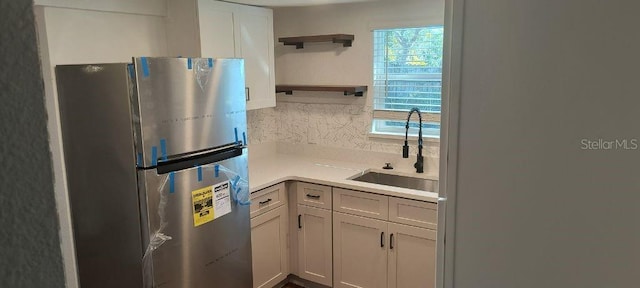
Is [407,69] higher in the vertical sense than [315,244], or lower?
higher

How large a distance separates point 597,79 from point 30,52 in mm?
1056

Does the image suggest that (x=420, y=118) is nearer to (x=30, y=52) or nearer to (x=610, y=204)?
(x=610, y=204)

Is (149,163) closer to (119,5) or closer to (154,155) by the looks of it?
(154,155)

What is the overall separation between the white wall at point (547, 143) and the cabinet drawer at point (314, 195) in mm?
1869

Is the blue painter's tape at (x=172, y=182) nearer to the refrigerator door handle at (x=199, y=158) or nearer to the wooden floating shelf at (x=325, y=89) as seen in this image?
the refrigerator door handle at (x=199, y=158)

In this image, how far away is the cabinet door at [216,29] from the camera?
111 inches

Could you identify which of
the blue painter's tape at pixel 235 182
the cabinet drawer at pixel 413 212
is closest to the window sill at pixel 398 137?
the cabinet drawer at pixel 413 212

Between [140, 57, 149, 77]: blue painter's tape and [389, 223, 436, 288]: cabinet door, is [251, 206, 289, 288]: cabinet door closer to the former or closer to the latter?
[389, 223, 436, 288]: cabinet door

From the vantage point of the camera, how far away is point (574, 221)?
3.56ft

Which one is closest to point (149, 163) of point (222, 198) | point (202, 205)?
point (202, 205)

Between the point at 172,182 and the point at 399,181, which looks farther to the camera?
the point at 399,181

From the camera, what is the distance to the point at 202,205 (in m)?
2.38

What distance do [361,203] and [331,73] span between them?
1138mm

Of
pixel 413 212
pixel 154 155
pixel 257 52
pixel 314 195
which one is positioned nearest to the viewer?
pixel 154 155
